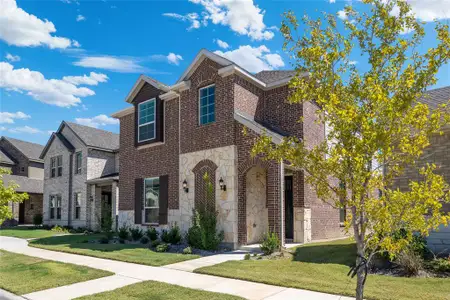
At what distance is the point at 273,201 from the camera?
12.4 m

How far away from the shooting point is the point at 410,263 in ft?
28.0

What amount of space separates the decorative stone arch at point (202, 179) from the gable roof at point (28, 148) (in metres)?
25.0

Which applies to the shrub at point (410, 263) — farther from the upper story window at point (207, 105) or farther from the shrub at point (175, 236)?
the upper story window at point (207, 105)

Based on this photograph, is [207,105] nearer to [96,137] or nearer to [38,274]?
[38,274]

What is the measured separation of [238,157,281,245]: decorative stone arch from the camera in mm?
12344

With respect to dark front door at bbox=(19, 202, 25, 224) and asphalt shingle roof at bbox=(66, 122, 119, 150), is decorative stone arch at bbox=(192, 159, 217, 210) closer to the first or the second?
asphalt shingle roof at bbox=(66, 122, 119, 150)

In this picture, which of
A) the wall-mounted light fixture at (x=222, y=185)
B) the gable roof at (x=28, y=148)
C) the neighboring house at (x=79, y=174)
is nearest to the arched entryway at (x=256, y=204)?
the wall-mounted light fixture at (x=222, y=185)

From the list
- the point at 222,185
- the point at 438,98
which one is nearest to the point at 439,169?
the point at 438,98

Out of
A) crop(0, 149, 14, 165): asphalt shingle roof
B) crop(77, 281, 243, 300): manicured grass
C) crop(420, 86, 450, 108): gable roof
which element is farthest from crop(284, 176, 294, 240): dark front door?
crop(0, 149, 14, 165): asphalt shingle roof

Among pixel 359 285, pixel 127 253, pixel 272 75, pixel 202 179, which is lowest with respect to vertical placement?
pixel 127 253

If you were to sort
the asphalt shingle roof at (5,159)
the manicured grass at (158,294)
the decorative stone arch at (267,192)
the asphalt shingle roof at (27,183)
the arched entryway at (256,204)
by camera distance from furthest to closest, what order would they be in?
the asphalt shingle roof at (5,159)
the asphalt shingle roof at (27,183)
the arched entryway at (256,204)
the decorative stone arch at (267,192)
the manicured grass at (158,294)

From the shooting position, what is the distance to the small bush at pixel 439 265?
8516 millimetres

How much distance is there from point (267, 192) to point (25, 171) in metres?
29.0

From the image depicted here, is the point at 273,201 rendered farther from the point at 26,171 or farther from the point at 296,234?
the point at 26,171
